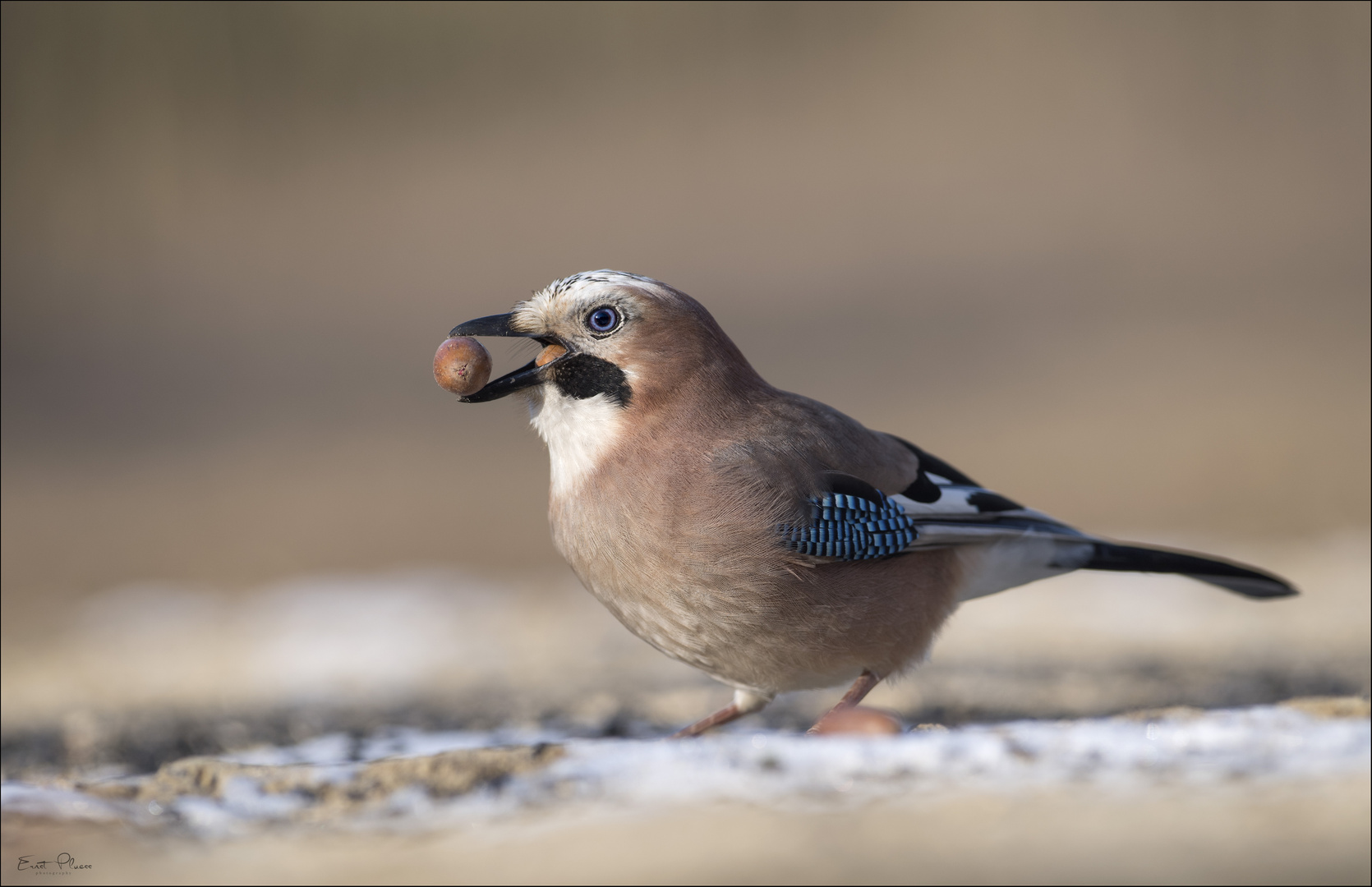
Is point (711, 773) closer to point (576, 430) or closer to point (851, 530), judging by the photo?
point (851, 530)

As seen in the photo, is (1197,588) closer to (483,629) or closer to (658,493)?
(483,629)

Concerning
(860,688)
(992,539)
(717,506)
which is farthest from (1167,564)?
(717,506)

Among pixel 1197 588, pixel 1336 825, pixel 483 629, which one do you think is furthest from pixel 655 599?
pixel 1197 588

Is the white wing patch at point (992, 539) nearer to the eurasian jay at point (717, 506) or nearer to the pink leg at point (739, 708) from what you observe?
the eurasian jay at point (717, 506)

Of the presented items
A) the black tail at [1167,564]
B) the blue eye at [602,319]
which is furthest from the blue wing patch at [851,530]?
the black tail at [1167,564]

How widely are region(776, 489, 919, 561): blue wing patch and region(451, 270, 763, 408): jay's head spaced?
1.81 ft

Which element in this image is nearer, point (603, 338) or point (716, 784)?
point (716, 784)

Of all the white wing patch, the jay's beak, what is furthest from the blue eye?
the white wing patch

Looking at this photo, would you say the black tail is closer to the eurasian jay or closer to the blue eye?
the eurasian jay

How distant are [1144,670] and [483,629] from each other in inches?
127

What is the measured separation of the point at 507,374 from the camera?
3.95 metres

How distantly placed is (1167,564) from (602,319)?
225 centimetres

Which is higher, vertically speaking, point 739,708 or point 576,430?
point 576,430

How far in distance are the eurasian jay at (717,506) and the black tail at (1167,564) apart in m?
0.53
